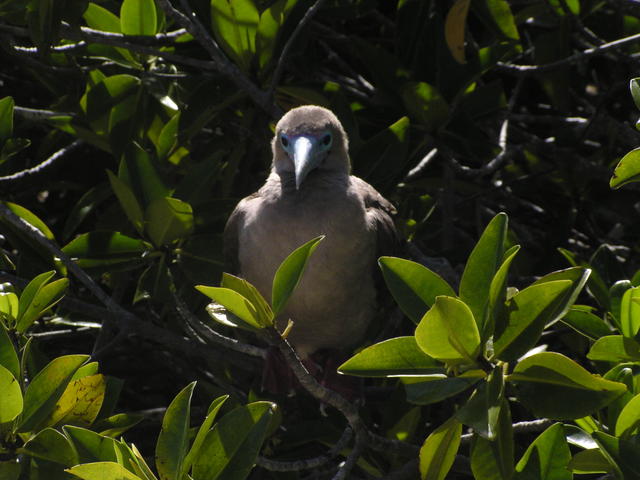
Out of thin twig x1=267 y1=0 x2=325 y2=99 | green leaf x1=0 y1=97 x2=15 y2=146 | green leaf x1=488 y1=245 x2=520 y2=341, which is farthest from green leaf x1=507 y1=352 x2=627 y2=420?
green leaf x1=0 y1=97 x2=15 y2=146

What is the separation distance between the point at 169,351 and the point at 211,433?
222 cm

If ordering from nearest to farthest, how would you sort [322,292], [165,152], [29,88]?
[322,292], [165,152], [29,88]

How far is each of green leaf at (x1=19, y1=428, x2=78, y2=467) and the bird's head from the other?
54.9 inches

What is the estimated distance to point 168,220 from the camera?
3.89m

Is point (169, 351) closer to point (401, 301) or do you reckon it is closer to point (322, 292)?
point (322, 292)

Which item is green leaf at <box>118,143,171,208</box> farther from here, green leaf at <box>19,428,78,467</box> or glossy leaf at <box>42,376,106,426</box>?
green leaf at <box>19,428,78,467</box>

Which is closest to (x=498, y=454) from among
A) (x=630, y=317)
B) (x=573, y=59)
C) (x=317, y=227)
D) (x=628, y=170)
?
(x=630, y=317)

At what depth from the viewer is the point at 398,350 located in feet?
8.68

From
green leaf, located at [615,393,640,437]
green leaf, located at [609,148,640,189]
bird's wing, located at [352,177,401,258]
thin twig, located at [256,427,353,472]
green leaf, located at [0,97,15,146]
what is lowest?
thin twig, located at [256,427,353,472]

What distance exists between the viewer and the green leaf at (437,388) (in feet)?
8.35

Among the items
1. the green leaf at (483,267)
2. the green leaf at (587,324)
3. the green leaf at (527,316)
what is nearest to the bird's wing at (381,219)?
the green leaf at (587,324)

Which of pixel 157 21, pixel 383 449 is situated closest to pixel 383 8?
pixel 157 21

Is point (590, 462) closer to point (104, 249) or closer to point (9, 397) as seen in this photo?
point (9, 397)

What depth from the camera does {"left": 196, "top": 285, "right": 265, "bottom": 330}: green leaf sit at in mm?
2551
